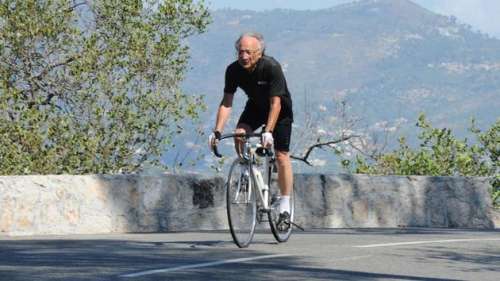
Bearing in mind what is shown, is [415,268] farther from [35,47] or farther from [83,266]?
[35,47]

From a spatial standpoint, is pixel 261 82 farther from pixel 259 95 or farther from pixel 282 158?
pixel 282 158

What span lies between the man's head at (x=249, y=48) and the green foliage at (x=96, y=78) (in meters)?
18.0

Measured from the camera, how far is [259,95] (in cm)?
1024

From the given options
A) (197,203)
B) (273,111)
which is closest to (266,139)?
(273,111)

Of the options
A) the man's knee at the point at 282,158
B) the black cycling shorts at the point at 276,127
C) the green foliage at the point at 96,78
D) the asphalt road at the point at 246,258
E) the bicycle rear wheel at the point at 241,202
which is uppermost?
the green foliage at the point at 96,78

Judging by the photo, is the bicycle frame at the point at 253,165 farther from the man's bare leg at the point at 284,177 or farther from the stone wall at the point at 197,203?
the stone wall at the point at 197,203

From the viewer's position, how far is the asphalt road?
7.50 meters

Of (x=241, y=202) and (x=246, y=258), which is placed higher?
(x=241, y=202)

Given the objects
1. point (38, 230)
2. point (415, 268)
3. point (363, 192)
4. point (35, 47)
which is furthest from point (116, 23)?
point (415, 268)

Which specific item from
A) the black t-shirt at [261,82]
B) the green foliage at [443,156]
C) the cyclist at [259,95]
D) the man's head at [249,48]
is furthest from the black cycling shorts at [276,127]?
the green foliage at [443,156]

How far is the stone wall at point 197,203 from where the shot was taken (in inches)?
A: 483

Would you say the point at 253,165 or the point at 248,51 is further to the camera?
the point at 253,165

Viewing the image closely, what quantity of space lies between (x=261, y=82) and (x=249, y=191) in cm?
88

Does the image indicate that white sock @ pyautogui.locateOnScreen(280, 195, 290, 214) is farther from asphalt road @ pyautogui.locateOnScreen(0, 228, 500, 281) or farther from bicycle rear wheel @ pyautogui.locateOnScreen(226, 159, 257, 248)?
bicycle rear wheel @ pyautogui.locateOnScreen(226, 159, 257, 248)
